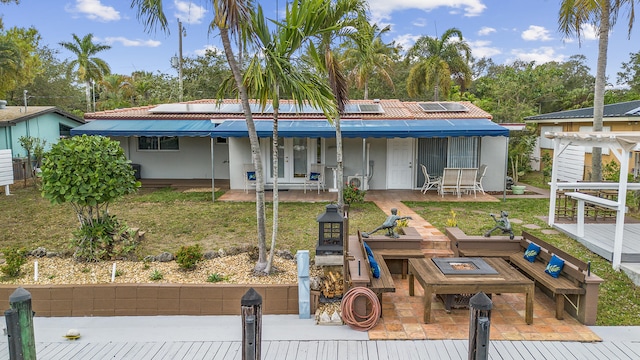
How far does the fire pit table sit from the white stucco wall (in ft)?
29.4

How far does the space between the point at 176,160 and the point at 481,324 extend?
14.6m

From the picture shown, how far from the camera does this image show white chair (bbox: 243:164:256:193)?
1323cm

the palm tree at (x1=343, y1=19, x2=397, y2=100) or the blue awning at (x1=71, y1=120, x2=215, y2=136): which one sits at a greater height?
the palm tree at (x1=343, y1=19, x2=397, y2=100)

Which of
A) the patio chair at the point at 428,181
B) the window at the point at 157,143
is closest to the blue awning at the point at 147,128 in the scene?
the window at the point at 157,143

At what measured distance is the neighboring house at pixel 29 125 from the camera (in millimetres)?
15375

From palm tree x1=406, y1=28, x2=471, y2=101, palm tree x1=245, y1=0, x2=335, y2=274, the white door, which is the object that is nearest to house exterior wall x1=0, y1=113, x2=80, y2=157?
the white door

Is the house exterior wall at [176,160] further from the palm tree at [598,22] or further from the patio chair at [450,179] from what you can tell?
the palm tree at [598,22]

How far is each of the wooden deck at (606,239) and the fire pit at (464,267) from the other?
9.41ft

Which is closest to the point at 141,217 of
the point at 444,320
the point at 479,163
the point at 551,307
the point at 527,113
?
the point at 444,320

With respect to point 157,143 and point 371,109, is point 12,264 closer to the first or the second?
point 157,143

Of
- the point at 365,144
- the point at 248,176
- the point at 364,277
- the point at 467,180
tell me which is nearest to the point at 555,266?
the point at 364,277

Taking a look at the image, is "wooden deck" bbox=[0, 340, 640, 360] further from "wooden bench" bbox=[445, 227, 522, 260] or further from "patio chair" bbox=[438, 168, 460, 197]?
"patio chair" bbox=[438, 168, 460, 197]

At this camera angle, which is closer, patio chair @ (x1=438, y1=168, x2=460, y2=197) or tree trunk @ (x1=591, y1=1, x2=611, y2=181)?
tree trunk @ (x1=591, y1=1, x2=611, y2=181)

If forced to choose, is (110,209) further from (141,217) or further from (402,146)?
(402,146)
